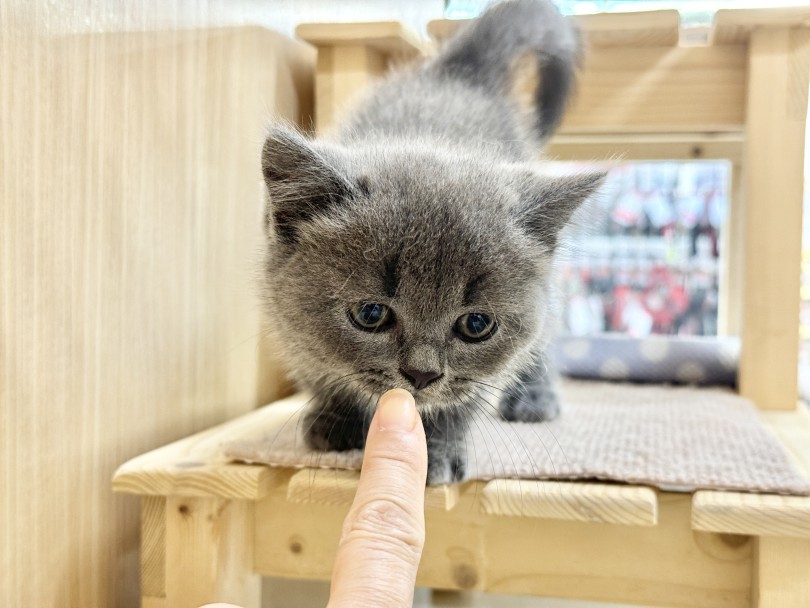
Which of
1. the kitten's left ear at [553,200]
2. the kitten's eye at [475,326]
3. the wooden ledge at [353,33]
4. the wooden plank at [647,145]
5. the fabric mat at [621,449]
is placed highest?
the wooden ledge at [353,33]

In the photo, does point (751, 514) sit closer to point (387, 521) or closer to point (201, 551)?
point (387, 521)

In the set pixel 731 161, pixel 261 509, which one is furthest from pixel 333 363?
pixel 731 161

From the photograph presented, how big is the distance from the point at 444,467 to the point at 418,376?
19 centimetres

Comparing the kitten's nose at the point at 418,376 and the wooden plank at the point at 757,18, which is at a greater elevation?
the wooden plank at the point at 757,18

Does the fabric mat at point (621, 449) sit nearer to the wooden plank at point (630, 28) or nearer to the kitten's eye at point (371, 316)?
the kitten's eye at point (371, 316)

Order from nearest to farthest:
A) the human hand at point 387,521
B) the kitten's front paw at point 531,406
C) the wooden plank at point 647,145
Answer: the human hand at point 387,521
the kitten's front paw at point 531,406
the wooden plank at point 647,145

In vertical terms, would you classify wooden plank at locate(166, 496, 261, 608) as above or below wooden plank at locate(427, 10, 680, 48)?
below

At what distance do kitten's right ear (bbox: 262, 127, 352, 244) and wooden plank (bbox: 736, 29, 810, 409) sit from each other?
1076mm

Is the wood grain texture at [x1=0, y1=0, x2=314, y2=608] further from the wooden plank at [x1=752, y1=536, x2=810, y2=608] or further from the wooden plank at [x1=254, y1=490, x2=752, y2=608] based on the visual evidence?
the wooden plank at [x1=752, y1=536, x2=810, y2=608]

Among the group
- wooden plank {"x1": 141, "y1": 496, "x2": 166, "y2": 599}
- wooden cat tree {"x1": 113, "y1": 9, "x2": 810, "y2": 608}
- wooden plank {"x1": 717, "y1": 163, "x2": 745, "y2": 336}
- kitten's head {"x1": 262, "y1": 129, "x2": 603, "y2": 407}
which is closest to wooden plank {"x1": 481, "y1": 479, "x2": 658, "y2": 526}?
wooden cat tree {"x1": 113, "y1": 9, "x2": 810, "y2": 608}

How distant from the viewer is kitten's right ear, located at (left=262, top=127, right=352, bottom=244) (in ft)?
3.35

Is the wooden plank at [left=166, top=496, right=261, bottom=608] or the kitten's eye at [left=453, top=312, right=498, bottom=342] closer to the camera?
the kitten's eye at [left=453, top=312, right=498, bottom=342]

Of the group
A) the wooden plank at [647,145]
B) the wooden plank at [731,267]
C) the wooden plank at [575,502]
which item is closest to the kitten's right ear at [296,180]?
the wooden plank at [575,502]

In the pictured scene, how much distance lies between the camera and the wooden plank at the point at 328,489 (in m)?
1.11
